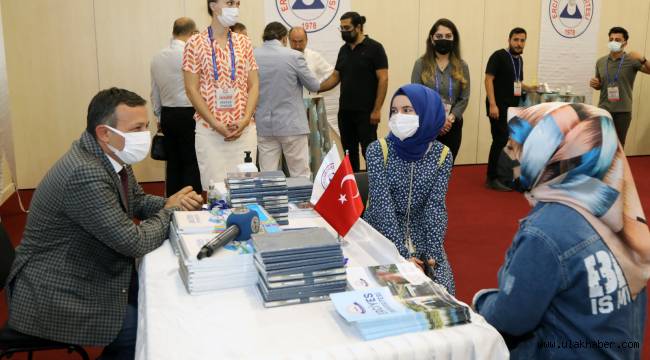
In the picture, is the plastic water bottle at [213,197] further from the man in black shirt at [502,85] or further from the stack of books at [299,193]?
the man in black shirt at [502,85]

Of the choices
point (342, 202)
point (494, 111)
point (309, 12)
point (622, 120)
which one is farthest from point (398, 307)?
point (622, 120)

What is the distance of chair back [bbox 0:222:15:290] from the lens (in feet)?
6.82

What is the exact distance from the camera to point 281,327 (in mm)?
1506

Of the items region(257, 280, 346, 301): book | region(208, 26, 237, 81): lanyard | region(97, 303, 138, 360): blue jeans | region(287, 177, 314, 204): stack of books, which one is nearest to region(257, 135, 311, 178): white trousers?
region(208, 26, 237, 81): lanyard

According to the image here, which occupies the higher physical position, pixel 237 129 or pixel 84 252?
pixel 237 129

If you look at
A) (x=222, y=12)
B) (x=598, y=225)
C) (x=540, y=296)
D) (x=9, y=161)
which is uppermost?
(x=222, y=12)

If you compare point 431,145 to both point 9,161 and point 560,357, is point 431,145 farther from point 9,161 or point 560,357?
point 9,161

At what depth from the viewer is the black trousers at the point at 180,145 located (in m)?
4.71

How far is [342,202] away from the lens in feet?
7.10

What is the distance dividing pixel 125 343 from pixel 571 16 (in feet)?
24.7

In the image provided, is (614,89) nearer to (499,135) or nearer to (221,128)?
(499,135)

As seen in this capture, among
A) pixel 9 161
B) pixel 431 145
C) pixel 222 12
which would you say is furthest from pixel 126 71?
pixel 431 145

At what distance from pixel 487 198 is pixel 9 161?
14.7 ft

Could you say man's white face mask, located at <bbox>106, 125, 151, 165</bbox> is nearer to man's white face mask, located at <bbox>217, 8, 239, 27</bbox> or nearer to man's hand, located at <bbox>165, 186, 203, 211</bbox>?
man's hand, located at <bbox>165, 186, 203, 211</bbox>
